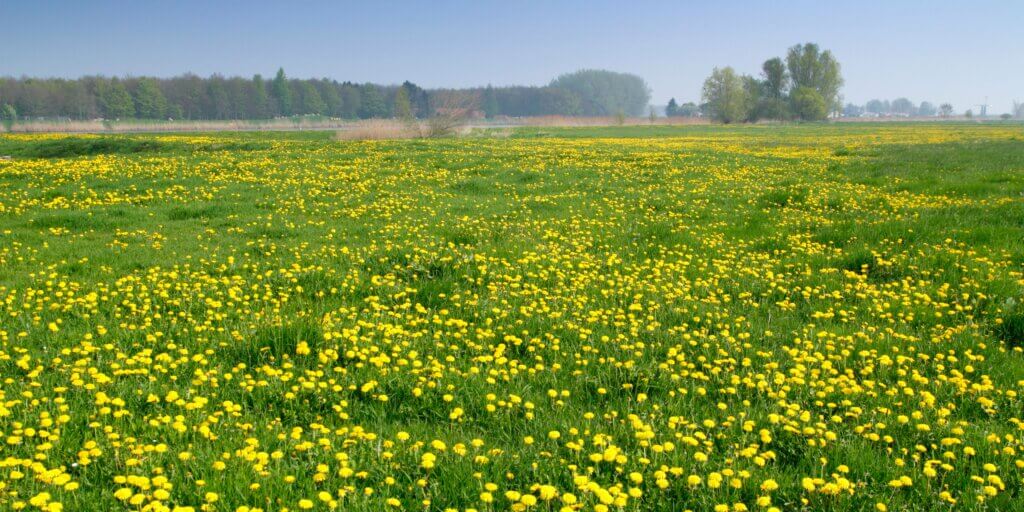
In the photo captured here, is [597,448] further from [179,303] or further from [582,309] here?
[179,303]

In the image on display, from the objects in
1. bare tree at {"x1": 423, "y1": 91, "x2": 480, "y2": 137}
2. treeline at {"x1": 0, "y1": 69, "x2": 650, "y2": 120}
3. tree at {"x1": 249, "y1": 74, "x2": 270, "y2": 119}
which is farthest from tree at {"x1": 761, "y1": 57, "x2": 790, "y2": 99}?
tree at {"x1": 249, "y1": 74, "x2": 270, "y2": 119}

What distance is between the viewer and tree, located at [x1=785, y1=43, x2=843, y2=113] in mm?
115188

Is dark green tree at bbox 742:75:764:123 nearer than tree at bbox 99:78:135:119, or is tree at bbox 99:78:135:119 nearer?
dark green tree at bbox 742:75:764:123

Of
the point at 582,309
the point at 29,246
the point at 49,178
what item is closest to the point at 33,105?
the point at 49,178

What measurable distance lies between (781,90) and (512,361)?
12378cm

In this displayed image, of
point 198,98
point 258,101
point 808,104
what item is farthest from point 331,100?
point 808,104

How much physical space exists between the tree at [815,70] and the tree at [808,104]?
7901mm

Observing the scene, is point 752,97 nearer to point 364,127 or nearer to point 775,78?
point 775,78

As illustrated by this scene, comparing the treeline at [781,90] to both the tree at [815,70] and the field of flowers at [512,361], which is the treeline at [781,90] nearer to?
the tree at [815,70]

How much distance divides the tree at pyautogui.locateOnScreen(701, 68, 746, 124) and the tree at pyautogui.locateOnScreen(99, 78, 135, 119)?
355 ft

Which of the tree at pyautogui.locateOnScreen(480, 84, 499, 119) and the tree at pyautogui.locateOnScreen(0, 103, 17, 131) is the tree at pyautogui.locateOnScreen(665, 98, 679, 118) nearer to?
the tree at pyautogui.locateOnScreen(480, 84, 499, 119)

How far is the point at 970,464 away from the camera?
3.82 m

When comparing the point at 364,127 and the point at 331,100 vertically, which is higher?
the point at 331,100

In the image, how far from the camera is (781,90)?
114688mm
